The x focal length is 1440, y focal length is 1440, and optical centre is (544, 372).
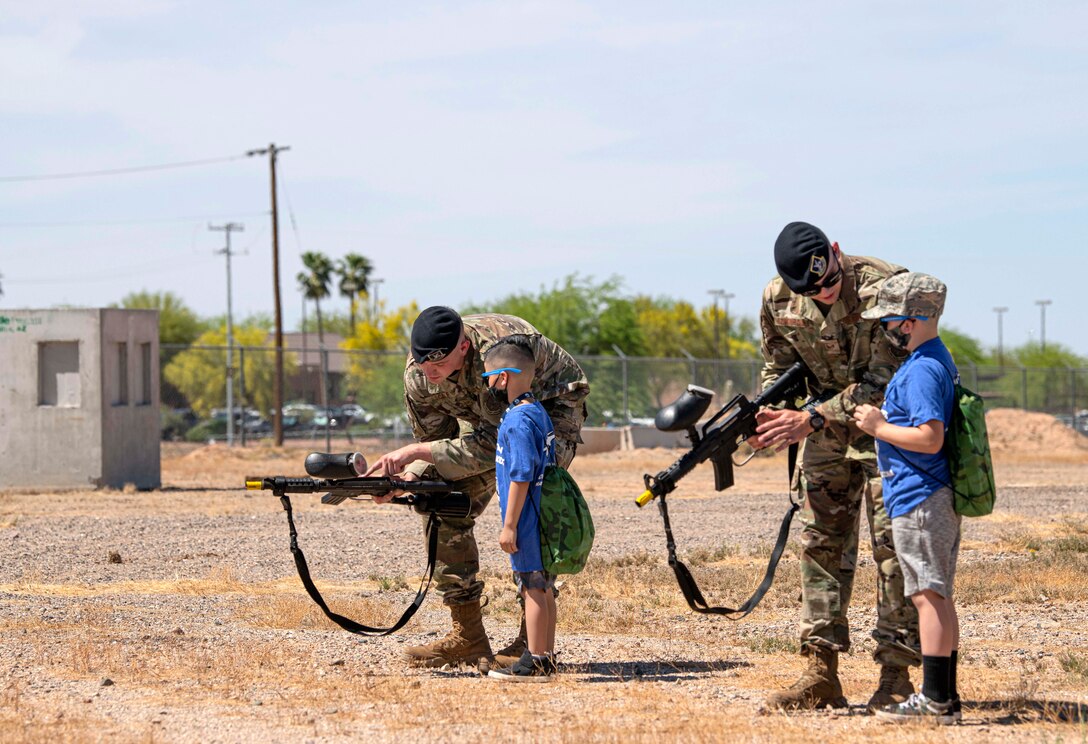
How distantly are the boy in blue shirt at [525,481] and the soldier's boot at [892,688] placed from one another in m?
1.48

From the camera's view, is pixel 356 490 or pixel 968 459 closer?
pixel 968 459

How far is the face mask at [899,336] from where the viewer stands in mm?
5453

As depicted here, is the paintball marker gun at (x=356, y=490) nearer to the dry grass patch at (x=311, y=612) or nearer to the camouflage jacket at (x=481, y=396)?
the camouflage jacket at (x=481, y=396)

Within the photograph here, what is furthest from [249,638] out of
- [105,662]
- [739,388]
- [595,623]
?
[739,388]

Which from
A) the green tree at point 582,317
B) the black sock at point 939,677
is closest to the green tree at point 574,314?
the green tree at point 582,317

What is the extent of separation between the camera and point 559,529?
6.40 m

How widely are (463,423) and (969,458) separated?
2577 millimetres

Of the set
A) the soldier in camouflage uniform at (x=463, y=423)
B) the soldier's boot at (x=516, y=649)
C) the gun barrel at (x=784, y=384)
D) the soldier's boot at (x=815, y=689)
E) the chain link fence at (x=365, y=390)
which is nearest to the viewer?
the soldier's boot at (x=815, y=689)

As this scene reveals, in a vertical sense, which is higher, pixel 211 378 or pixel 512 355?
pixel 211 378

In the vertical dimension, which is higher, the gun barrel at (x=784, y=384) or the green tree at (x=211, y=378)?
the green tree at (x=211, y=378)

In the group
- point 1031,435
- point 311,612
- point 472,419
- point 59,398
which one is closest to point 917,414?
point 472,419

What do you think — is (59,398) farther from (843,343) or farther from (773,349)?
(843,343)

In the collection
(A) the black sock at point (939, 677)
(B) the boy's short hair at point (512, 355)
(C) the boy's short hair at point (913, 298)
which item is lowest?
(A) the black sock at point (939, 677)

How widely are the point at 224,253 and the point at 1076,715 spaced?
7354 centimetres
